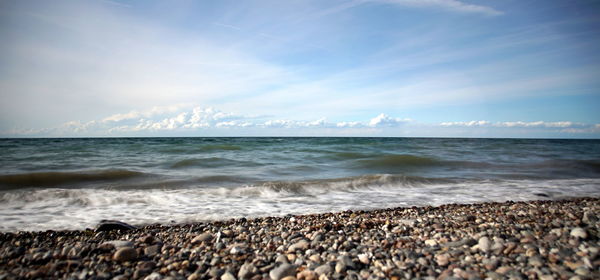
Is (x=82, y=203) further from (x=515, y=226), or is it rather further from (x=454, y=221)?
(x=515, y=226)

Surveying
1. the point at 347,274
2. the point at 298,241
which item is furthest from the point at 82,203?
the point at 347,274

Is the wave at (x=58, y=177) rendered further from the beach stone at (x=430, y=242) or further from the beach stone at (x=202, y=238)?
the beach stone at (x=430, y=242)

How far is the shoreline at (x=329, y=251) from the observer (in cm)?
253

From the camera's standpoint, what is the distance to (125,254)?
2846 millimetres

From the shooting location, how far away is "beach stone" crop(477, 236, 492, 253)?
292 centimetres

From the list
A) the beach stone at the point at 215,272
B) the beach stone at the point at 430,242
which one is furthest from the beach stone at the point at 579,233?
the beach stone at the point at 215,272

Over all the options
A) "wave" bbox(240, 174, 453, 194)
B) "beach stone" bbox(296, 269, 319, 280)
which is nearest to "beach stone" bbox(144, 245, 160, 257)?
"beach stone" bbox(296, 269, 319, 280)

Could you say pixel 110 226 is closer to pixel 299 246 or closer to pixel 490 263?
pixel 299 246

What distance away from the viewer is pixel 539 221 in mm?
3879

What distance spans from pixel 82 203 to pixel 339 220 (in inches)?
218

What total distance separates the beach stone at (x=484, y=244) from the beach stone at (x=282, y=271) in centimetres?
201

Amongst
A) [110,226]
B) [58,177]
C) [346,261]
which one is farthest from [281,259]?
[58,177]

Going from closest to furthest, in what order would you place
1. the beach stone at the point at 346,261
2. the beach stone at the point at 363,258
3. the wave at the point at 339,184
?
the beach stone at the point at 346,261
the beach stone at the point at 363,258
the wave at the point at 339,184

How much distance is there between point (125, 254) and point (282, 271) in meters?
1.65
